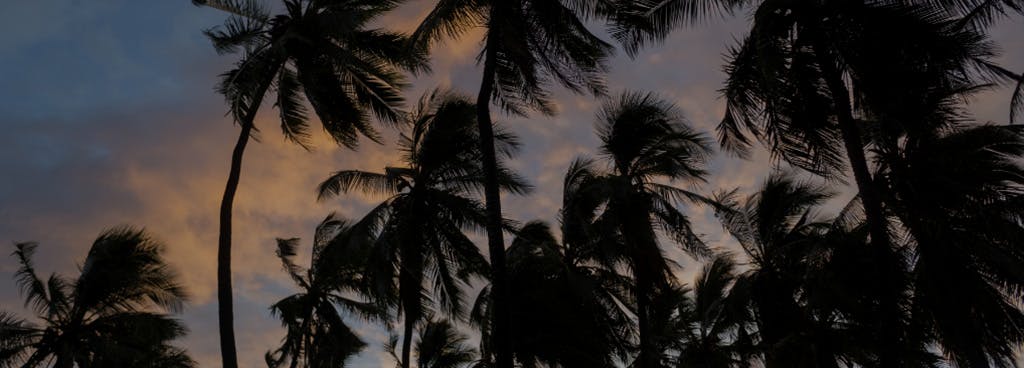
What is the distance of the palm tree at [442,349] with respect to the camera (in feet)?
127

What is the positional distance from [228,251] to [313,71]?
15.0ft

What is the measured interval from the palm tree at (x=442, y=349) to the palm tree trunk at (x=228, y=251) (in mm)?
21351

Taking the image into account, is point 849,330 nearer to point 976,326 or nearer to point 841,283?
point 841,283

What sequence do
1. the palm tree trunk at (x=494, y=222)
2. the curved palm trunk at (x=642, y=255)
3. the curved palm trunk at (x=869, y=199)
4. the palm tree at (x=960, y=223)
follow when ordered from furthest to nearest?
1. the curved palm trunk at (x=642, y=255)
2. the palm tree at (x=960, y=223)
3. the palm tree trunk at (x=494, y=222)
4. the curved palm trunk at (x=869, y=199)

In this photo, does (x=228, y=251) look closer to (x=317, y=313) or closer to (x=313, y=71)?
(x=313, y=71)

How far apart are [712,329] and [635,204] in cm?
765

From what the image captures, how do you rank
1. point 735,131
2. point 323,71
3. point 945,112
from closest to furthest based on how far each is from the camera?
1. point 735,131
2. point 945,112
3. point 323,71

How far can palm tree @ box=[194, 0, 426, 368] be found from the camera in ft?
55.7

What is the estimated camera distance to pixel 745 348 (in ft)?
83.0

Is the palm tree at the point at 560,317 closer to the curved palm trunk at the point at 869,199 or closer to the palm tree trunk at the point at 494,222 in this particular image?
the palm tree trunk at the point at 494,222

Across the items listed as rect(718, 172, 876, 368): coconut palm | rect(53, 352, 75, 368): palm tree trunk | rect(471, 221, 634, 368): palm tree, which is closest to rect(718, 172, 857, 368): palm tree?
rect(718, 172, 876, 368): coconut palm

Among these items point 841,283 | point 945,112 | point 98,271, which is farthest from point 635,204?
point 98,271

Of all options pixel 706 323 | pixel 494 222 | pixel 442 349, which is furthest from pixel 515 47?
pixel 442 349

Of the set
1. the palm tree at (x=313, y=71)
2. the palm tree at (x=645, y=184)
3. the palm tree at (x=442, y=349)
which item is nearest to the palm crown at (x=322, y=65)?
the palm tree at (x=313, y=71)
